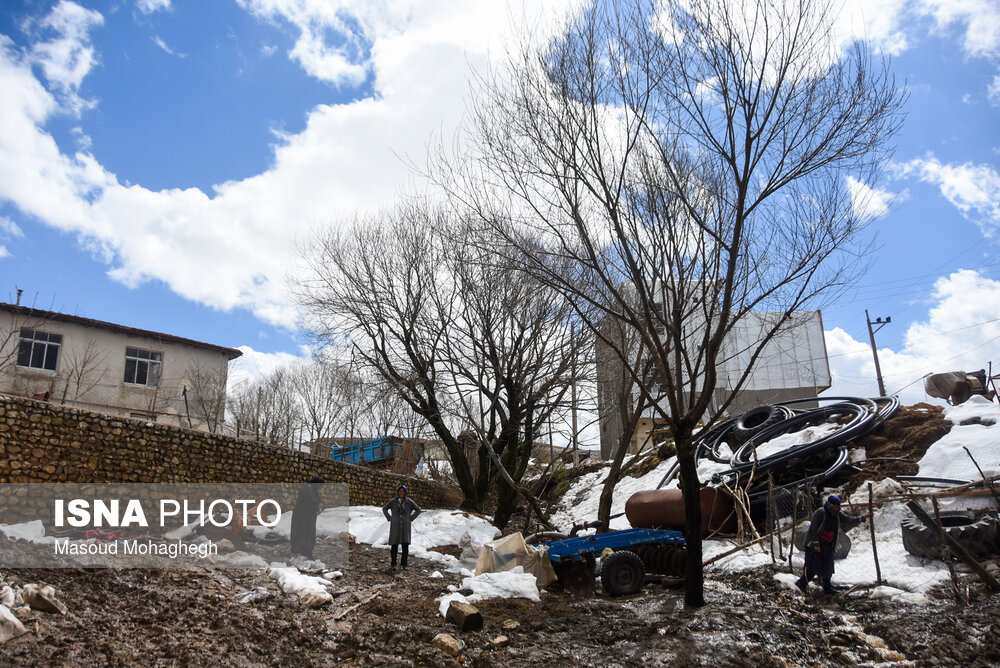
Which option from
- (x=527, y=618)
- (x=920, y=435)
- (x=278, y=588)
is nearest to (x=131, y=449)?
(x=278, y=588)

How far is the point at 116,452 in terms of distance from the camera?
1114 centimetres

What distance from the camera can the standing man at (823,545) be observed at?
8562mm

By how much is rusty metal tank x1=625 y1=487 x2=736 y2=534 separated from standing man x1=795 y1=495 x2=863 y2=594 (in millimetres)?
3887

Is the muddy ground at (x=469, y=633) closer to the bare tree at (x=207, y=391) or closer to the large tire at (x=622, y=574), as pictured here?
the large tire at (x=622, y=574)

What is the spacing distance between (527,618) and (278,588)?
10.1ft

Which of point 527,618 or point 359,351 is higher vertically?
point 359,351

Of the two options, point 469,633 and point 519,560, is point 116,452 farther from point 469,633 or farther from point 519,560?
point 469,633

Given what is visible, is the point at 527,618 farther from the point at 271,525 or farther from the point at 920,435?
the point at 920,435

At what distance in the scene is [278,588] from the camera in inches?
315

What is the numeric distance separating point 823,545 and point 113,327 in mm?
24579

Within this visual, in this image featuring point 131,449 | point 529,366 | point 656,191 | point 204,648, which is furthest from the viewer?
point 529,366

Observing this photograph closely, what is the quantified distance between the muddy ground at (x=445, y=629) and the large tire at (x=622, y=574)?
907mm

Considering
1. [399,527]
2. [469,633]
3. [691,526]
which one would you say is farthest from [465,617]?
[399,527]

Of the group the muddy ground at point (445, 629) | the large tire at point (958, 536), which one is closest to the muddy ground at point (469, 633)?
the muddy ground at point (445, 629)
